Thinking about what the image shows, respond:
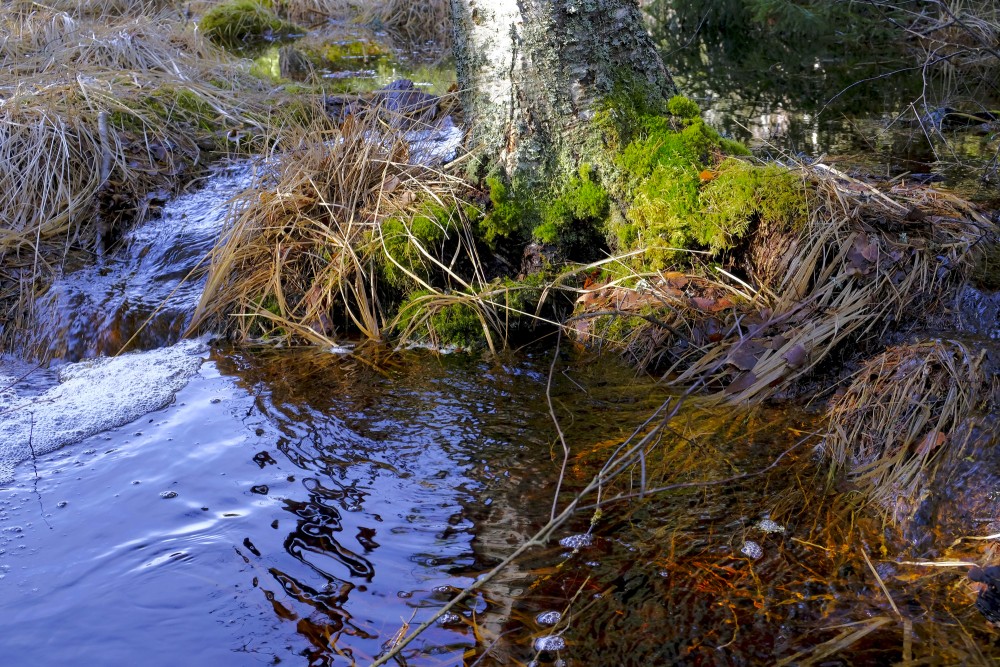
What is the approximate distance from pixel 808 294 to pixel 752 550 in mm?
1390

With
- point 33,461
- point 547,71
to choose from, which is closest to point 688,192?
point 547,71

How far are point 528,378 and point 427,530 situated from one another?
108 cm

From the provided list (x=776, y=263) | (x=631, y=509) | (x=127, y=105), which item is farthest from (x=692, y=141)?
(x=127, y=105)

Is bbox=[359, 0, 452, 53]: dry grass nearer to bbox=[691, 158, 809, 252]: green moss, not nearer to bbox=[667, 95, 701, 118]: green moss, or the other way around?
bbox=[667, 95, 701, 118]: green moss

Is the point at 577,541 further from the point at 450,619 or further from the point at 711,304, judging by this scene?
the point at 711,304

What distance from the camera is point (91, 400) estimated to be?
3414 mm

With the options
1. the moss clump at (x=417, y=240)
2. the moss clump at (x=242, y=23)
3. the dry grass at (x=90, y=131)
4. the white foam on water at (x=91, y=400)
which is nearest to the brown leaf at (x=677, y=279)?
the moss clump at (x=417, y=240)

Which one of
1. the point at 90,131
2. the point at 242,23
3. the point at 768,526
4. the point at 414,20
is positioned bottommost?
the point at 768,526

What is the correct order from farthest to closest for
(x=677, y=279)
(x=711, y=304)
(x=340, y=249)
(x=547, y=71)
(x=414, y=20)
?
1. (x=414, y=20)
2. (x=340, y=249)
3. (x=547, y=71)
4. (x=677, y=279)
5. (x=711, y=304)

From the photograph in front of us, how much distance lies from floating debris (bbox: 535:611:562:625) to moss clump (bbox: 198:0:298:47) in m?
10.5

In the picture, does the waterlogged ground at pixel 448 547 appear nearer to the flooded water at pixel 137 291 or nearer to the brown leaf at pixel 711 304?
the brown leaf at pixel 711 304

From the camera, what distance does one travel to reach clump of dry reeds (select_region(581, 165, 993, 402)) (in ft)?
9.92

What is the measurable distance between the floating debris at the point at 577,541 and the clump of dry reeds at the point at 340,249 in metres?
1.58

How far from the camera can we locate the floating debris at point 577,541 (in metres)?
2.25
